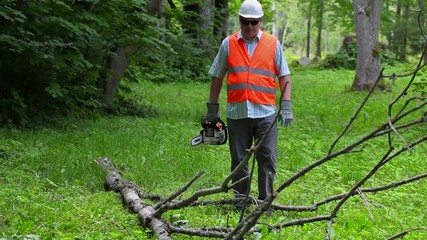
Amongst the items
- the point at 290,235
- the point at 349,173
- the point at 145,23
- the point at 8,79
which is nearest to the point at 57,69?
the point at 8,79

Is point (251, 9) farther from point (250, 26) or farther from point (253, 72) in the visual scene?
point (253, 72)

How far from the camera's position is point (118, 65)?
43.8 feet

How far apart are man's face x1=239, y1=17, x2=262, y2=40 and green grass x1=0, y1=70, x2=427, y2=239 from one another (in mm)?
1667

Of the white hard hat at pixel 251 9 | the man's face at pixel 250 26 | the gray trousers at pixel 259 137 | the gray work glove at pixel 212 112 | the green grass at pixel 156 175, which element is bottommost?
the green grass at pixel 156 175

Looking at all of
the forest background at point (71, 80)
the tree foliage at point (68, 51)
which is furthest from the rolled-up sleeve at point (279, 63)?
the tree foliage at point (68, 51)

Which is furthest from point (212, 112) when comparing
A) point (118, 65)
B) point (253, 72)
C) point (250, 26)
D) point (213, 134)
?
point (118, 65)

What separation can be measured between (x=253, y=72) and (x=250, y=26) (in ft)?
1.42

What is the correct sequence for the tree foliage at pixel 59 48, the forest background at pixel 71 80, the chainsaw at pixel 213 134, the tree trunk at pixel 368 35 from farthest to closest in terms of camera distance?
the tree trunk at pixel 368 35
the tree foliage at pixel 59 48
the forest background at pixel 71 80
the chainsaw at pixel 213 134

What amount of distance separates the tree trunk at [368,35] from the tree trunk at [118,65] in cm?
910

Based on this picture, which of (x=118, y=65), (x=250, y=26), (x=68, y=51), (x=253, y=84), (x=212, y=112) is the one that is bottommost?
(x=118, y=65)

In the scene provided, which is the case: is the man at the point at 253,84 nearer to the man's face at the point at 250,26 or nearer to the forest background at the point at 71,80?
the man's face at the point at 250,26

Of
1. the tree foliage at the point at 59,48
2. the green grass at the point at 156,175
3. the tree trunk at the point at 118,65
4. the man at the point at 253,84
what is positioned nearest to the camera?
the green grass at the point at 156,175

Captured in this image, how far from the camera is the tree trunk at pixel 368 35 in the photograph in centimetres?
2092

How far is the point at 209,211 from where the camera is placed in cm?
634
